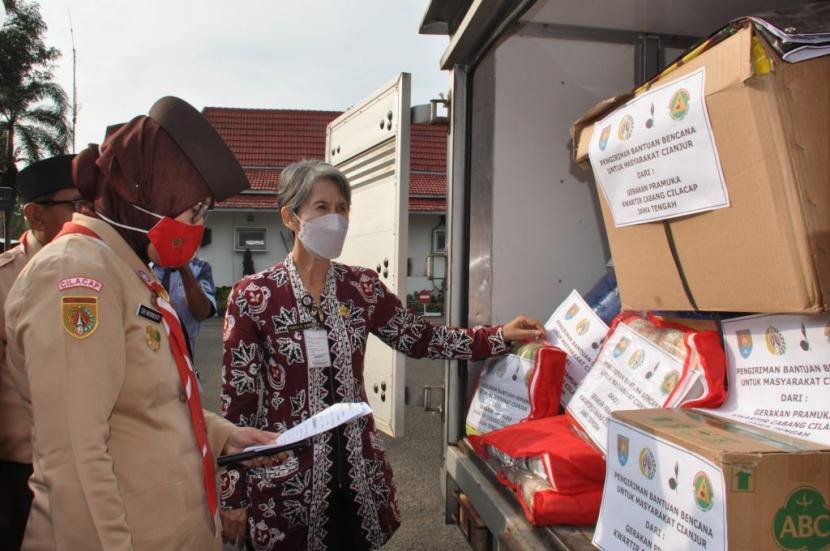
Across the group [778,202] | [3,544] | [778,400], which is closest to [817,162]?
[778,202]

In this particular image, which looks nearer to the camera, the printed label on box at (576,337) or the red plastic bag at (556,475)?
the red plastic bag at (556,475)

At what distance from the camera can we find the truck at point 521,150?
2.38m

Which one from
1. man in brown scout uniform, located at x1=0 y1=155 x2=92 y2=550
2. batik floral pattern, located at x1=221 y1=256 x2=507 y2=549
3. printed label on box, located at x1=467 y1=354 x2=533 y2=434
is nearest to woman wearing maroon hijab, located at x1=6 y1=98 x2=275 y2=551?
man in brown scout uniform, located at x1=0 y1=155 x2=92 y2=550

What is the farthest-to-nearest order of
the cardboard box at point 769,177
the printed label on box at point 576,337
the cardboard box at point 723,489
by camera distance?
the printed label on box at point 576,337 < the cardboard box at point 769,177 < the cardboard box at point 723,489


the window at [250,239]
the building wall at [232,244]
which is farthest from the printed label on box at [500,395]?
the window at [250,239]

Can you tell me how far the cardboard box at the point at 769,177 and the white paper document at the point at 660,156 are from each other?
0.03 metres

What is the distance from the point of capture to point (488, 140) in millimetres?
2395

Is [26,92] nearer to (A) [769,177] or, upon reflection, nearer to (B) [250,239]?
(B) [250,239]

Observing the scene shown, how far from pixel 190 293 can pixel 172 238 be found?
189 cm

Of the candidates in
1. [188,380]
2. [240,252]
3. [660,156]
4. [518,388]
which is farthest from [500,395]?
[240,252]

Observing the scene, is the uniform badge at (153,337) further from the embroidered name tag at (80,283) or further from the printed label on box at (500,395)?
the printed label on box at (500,395)

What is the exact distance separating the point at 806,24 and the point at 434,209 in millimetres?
15327

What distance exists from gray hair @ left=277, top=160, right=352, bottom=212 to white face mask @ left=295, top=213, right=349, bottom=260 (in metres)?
0.10

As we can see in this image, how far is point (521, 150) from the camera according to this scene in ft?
7.92
